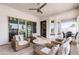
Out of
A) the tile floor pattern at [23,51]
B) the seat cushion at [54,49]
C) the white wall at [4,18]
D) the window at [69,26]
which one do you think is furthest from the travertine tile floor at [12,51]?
the window at [69,26]

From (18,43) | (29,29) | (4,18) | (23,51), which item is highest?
(4,18)

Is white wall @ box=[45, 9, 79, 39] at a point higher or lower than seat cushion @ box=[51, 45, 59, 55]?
higher

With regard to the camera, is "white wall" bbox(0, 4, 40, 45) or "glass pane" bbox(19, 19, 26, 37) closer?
"white wall" bbox(0, 4, 40, 45)

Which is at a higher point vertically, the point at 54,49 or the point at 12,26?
the point at 12,26

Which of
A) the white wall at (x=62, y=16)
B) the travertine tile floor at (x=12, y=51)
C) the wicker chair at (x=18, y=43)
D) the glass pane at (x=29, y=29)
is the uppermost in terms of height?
the white wall at (x=62, y=16)

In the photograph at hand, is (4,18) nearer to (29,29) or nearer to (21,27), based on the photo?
(21,27)

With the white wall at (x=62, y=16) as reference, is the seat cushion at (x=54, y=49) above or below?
below

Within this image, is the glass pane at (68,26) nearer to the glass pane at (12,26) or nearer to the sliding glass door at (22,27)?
the sliding glass door at (22,27)

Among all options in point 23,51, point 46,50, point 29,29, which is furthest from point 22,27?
point 46,50

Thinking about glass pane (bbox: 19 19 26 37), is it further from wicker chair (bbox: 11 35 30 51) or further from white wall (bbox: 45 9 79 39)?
white wall (bbox: 45 9 79 39)

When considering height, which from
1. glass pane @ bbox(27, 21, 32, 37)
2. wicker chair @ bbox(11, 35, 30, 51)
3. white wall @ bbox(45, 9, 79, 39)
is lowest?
wicker chair @ bbox(11, 35, 30, 51)

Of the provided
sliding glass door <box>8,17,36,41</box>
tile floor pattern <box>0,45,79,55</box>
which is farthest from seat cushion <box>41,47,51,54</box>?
sliding glass door <box>8,17,36,41</box>

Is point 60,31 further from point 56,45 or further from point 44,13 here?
point 44,13

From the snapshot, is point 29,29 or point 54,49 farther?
point 29,29
